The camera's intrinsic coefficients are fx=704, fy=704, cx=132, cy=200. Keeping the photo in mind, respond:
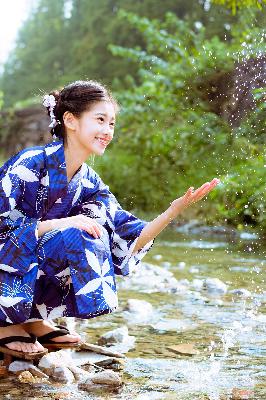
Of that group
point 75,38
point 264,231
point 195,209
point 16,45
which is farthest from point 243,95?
point 16,45

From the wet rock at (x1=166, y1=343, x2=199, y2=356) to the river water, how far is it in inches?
0.9

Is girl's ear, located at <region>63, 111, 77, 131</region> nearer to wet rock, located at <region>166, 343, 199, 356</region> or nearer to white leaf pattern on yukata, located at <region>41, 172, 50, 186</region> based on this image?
white leaf pattern on yukata, located at <region>41, 172, 50, 186</region>

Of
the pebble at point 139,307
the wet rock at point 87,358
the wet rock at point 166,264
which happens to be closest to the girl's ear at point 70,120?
the wet rock at point 87,358

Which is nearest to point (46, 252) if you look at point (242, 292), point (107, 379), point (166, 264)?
point (107, 379)

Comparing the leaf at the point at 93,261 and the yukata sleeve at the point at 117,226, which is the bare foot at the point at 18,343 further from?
the yukata sleeve at the point at 117,226

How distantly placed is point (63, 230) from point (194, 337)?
824 millimetres

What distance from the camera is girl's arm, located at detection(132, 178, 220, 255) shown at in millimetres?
2586

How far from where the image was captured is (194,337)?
2.90 m

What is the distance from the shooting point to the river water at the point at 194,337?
2080 mm

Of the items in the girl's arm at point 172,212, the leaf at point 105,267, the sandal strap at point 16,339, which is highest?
the girl's arm at point 172,212

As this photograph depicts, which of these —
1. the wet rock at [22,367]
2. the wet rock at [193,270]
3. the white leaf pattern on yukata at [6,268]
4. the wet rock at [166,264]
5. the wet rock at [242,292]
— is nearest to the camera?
the wet rock at [22,367]

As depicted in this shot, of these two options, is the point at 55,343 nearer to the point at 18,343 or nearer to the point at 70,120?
the point at 18,343

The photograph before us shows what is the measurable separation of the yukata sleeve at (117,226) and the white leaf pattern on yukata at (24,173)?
0.32 m

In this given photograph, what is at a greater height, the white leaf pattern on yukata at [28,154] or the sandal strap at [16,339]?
the white leaf pattern on yukata at [28,154]
